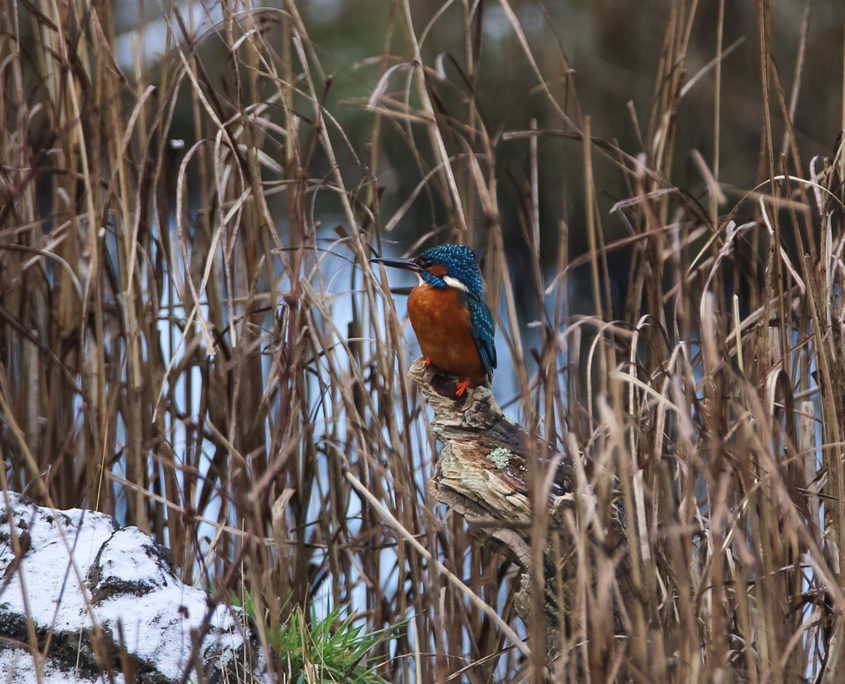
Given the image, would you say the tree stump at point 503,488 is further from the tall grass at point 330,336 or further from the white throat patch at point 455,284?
the white throat patch at point 455,284

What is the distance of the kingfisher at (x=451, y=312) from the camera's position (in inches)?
70.1

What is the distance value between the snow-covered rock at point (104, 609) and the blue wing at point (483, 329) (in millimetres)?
724

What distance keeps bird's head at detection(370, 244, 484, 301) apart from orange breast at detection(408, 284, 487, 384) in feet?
0.07

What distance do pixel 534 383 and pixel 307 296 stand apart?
1.73 feet

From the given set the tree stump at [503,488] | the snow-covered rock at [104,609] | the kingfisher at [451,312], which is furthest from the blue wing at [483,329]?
the snow-covered rock at [104,609]

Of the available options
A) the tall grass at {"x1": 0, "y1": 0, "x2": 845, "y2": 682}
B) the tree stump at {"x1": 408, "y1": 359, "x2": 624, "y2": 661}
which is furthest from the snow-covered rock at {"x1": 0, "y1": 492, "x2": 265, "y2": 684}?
the tree stump at {"x1": 408, "y1": 359, "x2": 624, "y2": 661}

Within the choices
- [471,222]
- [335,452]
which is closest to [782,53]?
[471,222]

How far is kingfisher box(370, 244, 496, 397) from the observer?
178 centimetres

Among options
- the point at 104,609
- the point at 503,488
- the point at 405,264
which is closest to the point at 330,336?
the point at 405,264

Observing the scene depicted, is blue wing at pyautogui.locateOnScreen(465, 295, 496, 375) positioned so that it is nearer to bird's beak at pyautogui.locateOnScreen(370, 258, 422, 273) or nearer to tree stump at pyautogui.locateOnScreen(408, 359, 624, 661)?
bird's beak at pyautogui.locateOnScreen(370, 258, 422, 273)

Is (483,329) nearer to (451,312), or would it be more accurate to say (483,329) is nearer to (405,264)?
(451,312)

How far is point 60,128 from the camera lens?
1.79 metres

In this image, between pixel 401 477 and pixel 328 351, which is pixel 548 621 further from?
pixel 328 351

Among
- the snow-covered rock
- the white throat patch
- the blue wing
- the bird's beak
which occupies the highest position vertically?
the bird's beak
